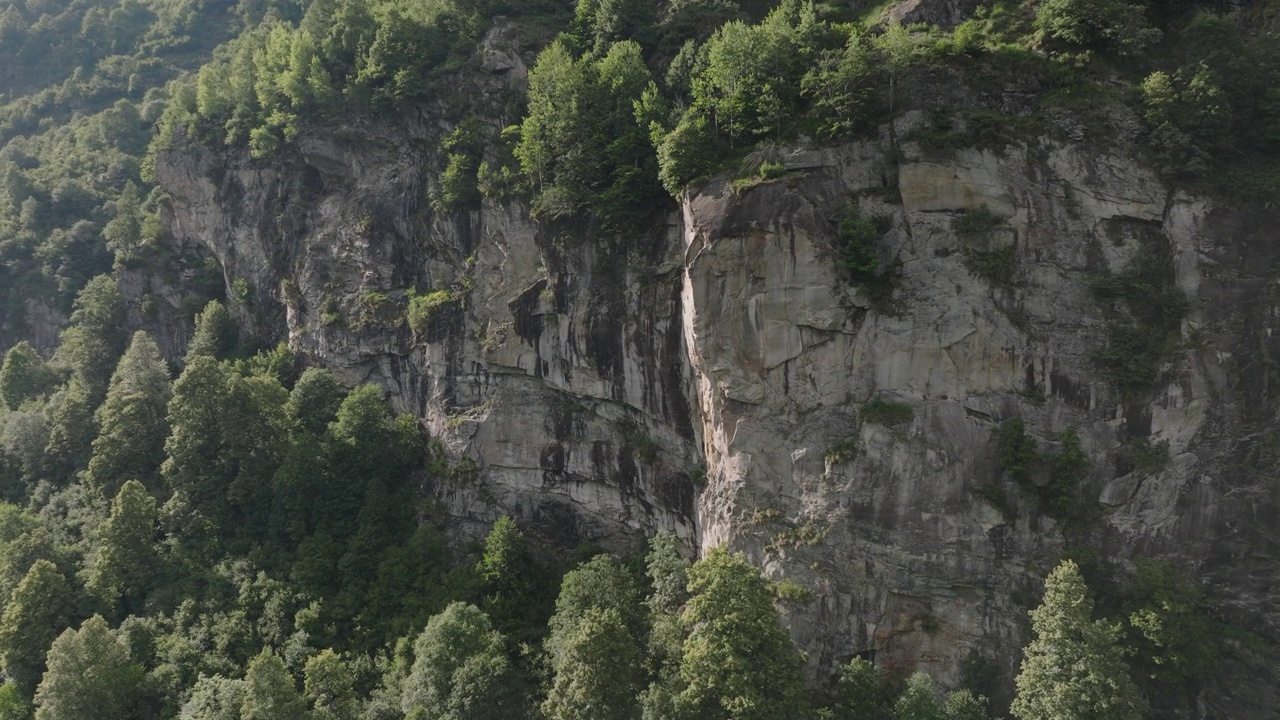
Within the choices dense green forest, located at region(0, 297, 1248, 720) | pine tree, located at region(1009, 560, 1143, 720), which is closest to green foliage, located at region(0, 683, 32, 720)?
dense green forest, located at region(0, 297, 1248, 720)

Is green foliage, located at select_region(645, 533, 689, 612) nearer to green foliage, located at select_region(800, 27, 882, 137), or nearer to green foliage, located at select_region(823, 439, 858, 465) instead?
green foliage, located at select_region(823, 439, 858, 465)

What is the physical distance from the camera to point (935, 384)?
29969 mm

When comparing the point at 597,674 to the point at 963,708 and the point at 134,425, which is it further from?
the point at 134,425

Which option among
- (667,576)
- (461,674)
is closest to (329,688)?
(461,674)

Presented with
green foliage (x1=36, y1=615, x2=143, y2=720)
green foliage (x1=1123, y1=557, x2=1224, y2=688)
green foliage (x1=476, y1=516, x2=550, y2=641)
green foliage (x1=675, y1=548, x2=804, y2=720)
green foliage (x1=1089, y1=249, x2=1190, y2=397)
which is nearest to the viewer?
green foliage (x1=1123, y1=557, x2=1224, y2=688)

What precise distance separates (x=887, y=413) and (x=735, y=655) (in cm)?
1080

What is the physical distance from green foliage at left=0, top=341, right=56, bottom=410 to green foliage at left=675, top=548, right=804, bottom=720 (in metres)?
55.7

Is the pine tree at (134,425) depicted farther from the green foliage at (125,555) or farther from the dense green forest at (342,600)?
the green foliage at (125,555)

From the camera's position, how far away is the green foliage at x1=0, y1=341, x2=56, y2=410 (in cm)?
5722

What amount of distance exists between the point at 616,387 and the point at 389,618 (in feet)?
51.0

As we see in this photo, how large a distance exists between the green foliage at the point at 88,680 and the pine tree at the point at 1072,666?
37.1 m

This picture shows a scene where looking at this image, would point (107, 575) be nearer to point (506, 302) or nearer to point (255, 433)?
point (255, 433)

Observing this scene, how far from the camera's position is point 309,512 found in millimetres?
42406

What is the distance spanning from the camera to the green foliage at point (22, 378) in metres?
57.2
